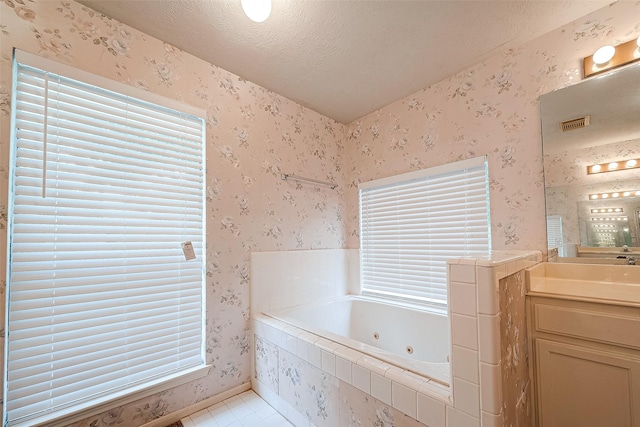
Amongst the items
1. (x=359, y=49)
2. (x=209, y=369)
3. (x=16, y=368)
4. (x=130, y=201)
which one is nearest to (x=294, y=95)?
(x=359, y=49)

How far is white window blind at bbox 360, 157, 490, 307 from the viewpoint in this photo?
1.89 metres

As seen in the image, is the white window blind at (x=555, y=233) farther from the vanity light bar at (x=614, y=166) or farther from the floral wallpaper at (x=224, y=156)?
the floral wallpaper at (x=224, y=156)

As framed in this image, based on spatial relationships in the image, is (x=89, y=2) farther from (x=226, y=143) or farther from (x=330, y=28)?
(x=330, y=28)

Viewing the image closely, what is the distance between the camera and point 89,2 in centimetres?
137

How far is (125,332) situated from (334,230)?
174 cm

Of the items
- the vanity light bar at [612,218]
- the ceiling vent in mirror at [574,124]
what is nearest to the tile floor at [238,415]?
the vanity light bar at [612,218]

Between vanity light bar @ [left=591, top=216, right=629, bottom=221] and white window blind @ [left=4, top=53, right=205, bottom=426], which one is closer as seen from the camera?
white window blind @ [left=4, top=53, right=205, bottom=426]

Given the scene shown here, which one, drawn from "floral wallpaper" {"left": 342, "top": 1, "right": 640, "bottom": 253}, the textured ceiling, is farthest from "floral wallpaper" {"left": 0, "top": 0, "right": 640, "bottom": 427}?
the textured ceiling

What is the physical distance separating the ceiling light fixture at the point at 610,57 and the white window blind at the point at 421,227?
0.67 metres

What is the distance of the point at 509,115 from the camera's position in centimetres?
171

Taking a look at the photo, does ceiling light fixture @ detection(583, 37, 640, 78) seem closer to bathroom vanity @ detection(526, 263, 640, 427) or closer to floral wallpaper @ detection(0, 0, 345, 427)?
bathroom vanity @ detection(526, 263, 640, 427)

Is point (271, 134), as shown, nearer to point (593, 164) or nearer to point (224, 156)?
point (224, 156)

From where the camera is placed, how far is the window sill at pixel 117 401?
3.98ft

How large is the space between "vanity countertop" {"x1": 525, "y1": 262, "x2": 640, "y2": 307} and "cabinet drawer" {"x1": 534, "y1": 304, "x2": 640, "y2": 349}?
6 centimetres
